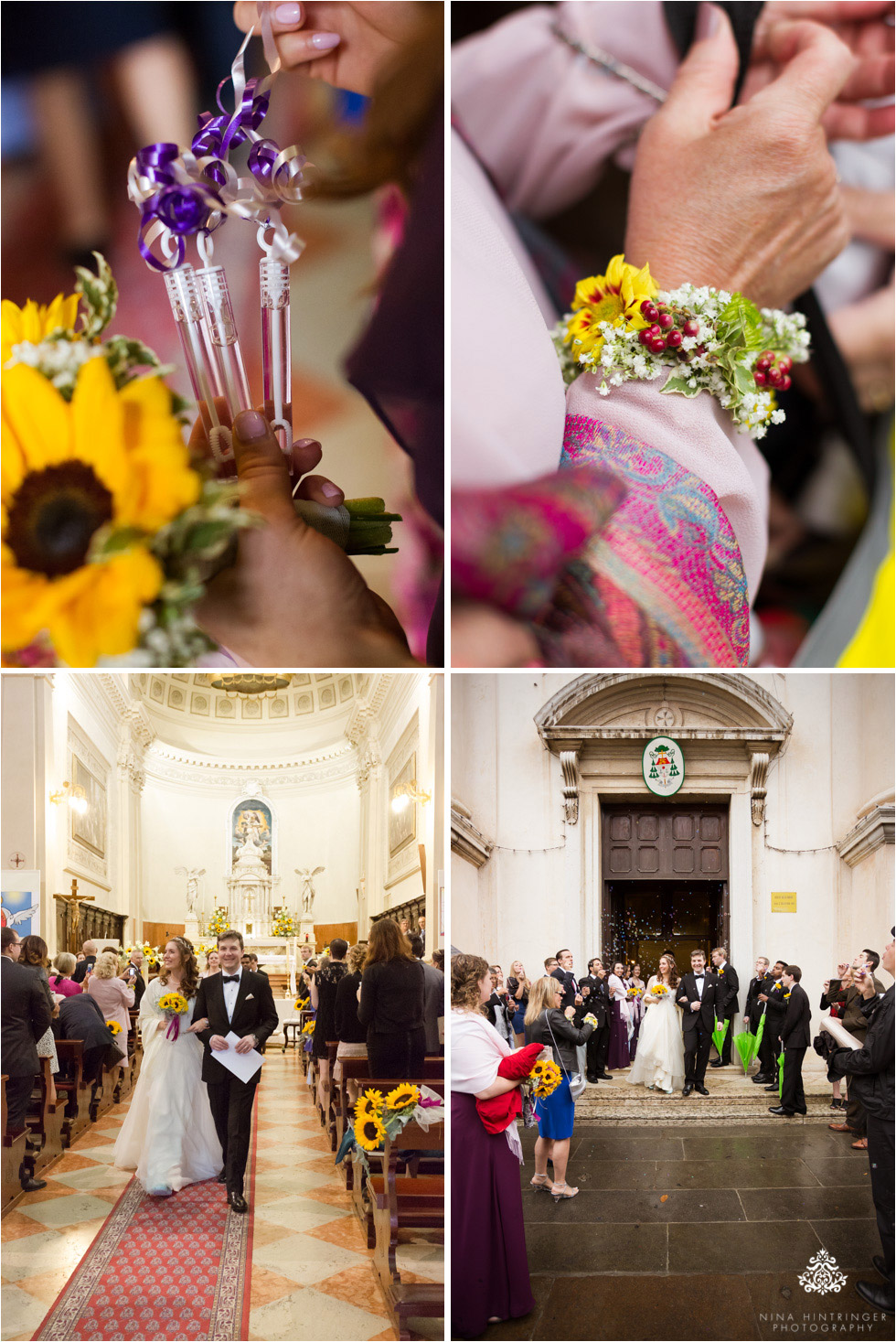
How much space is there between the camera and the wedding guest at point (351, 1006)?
13.0ft

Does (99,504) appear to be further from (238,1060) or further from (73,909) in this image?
(238,1060)

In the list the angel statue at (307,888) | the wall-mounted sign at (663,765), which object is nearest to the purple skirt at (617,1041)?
the wall-mounted sign at (663,765)

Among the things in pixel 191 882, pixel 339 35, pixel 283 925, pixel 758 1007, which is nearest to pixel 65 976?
pixel 191 882

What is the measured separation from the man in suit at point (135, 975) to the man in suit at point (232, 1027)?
19 centimetres

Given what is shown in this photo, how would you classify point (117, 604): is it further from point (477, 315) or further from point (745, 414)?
point (745, 414)

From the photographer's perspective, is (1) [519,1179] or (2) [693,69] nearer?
(1) [519,1179]

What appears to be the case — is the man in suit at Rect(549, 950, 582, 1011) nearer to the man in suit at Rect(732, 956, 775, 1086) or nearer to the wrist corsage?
the man in suit at Rect(732, 956, 775, 1086)

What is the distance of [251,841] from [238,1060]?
0.72 m

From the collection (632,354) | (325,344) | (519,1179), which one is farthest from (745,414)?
(519,1179)

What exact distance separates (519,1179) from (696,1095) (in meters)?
0.65

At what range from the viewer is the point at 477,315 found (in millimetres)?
4086

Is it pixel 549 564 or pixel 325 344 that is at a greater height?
pixel 325 344

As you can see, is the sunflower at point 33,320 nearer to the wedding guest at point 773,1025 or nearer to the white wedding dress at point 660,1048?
the white wedding dress at point 660,1048

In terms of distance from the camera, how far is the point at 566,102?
13.6ft
